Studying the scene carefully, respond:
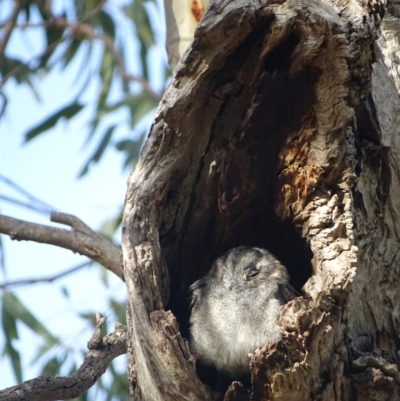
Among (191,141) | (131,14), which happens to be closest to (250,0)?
(191,141)

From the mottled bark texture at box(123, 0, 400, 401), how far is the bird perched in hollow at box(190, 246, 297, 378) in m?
0.16

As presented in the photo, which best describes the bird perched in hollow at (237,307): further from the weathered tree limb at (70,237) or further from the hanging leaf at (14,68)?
the hanging leaf at (14,68)

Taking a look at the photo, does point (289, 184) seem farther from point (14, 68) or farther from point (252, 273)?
point (14, 68)

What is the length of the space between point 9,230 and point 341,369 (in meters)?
2.18

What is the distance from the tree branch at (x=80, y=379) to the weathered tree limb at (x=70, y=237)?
74cm

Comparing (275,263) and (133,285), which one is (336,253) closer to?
(133,285)

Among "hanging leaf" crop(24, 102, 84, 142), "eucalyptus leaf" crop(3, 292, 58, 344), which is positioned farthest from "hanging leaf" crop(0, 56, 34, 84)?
"eucalyptus leaf" crop(3, 292, 58, 344)

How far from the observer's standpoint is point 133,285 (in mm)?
2814

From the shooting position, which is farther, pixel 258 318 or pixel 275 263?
pixel 275 263

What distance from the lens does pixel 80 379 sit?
3.08 meters

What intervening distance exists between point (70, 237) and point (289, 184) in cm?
149

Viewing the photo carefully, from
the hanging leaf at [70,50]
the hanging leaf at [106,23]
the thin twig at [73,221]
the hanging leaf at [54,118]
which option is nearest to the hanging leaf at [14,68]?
the hanging leaf at [70,50]

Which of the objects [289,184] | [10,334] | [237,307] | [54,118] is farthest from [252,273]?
[54,118]

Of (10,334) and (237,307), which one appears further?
(10,334)
